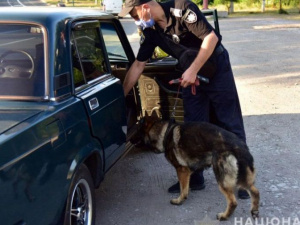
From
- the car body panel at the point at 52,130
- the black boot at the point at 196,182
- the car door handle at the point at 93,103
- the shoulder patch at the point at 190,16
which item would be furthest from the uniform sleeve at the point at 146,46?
the black boot at the point at 196,182

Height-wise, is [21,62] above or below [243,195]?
above

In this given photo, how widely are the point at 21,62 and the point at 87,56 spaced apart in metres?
0.65

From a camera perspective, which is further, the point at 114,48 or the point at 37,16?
the point at 114,48

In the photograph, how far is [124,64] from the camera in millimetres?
4715

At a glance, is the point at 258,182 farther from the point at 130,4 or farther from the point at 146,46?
the point at 130,4

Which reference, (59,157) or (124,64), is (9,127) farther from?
(124,64)

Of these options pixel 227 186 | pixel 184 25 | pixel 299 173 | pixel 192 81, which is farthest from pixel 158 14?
pixel 299 173

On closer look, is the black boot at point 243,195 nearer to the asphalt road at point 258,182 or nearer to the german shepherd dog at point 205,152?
the asphalt road at point 258,182

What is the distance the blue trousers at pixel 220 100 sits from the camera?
3.90 m

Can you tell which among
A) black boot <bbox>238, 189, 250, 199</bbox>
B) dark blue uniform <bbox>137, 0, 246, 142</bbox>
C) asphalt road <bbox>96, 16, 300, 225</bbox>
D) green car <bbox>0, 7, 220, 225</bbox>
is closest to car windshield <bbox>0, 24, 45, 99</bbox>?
green car <bbox>0, 7, 220, 225</bbox>

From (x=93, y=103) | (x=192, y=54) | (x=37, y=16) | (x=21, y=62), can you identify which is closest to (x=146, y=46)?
(x=192, y=54)

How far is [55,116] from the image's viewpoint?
2559 mm

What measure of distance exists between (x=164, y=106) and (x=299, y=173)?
167 centimetres

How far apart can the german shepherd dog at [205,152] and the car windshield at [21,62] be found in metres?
1.34
